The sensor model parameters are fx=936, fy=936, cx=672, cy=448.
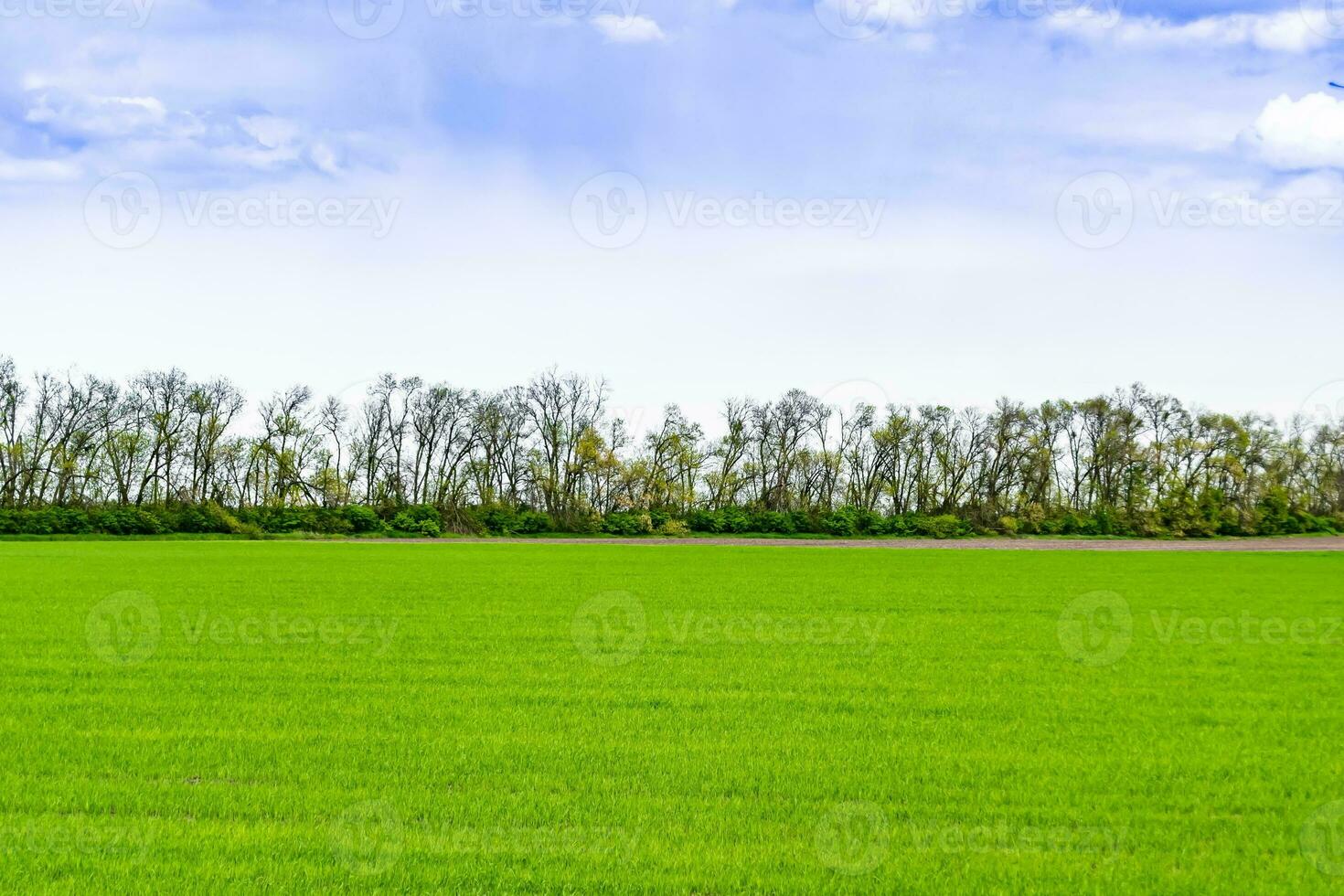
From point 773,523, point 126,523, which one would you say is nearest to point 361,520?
point 126,523

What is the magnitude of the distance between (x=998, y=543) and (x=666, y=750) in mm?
51093

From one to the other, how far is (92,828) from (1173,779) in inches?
359

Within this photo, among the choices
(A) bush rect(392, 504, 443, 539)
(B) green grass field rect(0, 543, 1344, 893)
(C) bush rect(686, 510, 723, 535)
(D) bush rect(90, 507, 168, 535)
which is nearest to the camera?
(B) green grass field rect(0, 543, 1344, 893)

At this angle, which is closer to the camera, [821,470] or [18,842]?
[18,842]

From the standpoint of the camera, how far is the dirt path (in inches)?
2010

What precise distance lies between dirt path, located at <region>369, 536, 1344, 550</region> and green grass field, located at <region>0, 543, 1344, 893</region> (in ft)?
106

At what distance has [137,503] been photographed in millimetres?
67125

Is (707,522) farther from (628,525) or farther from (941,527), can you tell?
(941,527)

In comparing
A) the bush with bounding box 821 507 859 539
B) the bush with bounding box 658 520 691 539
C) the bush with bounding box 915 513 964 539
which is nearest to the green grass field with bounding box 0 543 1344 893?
the bush with bounding box 658 520 691 539

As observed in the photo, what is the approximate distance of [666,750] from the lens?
919 centimetres

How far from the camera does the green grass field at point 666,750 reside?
6574mm

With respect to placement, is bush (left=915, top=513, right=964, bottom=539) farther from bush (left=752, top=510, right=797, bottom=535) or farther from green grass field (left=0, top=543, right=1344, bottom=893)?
green grass field (left=0, top=543, right=1344, bottom=893)

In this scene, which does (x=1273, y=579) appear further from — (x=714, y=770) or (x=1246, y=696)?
(x=714, y=770)

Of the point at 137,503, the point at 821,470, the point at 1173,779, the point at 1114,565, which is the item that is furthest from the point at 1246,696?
the point at 137,503
